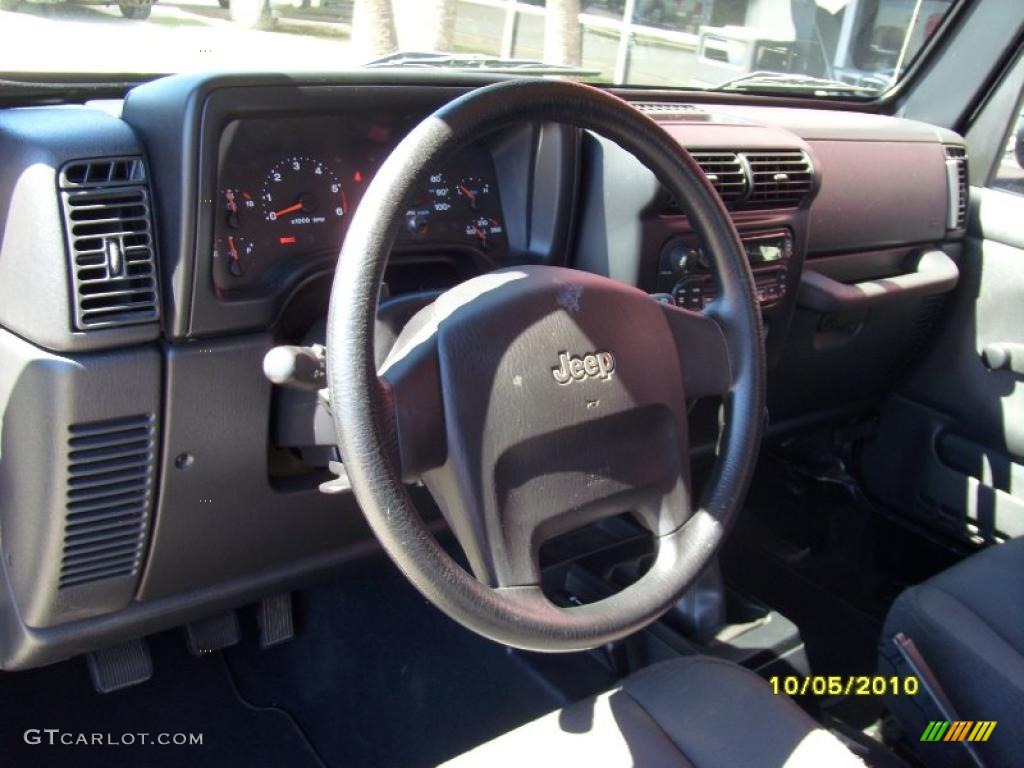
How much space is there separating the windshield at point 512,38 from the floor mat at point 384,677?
2.95ft

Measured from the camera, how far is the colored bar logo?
1.49m

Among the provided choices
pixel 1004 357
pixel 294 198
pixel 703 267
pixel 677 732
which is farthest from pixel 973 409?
pixel 294 198

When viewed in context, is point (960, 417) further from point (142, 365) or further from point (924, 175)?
point (142, 365)

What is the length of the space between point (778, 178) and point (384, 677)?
124 cm

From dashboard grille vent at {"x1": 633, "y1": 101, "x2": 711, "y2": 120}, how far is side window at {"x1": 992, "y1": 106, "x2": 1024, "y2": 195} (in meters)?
0.93

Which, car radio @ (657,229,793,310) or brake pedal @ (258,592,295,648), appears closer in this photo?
car radio @ (657,229,793,310)

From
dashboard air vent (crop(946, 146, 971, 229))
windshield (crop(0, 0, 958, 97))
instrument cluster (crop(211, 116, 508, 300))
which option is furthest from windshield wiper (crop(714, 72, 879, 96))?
instrument cluster (crop(211, 116, 508, 300))

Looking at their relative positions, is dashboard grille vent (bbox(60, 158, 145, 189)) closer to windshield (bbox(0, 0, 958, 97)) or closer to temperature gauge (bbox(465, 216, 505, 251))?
windshield (bbox(0, 0, 958, 97))

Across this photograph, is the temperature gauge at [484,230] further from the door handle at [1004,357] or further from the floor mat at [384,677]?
the door handle at [1004,357]

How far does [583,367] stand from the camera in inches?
44.8

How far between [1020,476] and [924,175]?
737 mm

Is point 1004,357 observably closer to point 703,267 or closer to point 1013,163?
point 1013,163

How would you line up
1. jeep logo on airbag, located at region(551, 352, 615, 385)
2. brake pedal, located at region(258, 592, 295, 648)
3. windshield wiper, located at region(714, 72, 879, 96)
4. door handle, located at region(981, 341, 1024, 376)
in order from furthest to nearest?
windshield wiper, located at region(714, 72, 879, 96) → door handle, located at region(981, 341, 1024, 376) → brake pedal, located at region(258, 592, 295, 648) → jeep logo on airbag, located at region(551, 352, 615, 385)

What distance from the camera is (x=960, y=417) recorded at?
253cm
